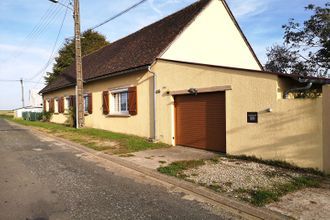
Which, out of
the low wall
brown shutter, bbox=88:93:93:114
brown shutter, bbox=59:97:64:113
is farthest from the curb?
brown shutter, bbox=59:97:64:113

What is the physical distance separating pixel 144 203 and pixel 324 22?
20.8 m

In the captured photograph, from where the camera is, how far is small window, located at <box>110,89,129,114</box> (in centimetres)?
1636

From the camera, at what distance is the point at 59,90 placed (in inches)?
1053

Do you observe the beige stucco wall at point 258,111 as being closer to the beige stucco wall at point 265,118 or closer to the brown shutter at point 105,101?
the beige stucco wall at point 265,118

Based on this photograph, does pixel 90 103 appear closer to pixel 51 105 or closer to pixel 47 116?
pixel 51 105

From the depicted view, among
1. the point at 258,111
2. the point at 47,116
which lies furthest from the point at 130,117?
the point at 47,116

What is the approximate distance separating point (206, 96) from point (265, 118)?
2.72m

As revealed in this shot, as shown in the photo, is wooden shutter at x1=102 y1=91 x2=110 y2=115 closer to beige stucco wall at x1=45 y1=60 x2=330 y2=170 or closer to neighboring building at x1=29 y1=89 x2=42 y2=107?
beige stucco wall at x1=45 y1=60 x2=330 y2=170

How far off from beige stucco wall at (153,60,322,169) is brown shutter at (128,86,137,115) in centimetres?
384

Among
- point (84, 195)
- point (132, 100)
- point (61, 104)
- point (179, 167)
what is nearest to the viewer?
point (84, 195)

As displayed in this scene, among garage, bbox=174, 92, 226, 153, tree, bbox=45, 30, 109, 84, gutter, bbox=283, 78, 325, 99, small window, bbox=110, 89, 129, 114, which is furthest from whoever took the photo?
tree, bbox=45, 30, 109, 84

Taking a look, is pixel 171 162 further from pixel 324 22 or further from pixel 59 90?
pixel 59 90

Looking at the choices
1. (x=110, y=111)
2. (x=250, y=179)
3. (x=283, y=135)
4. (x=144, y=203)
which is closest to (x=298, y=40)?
(x=110, y=111)

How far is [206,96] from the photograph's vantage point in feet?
36.5
